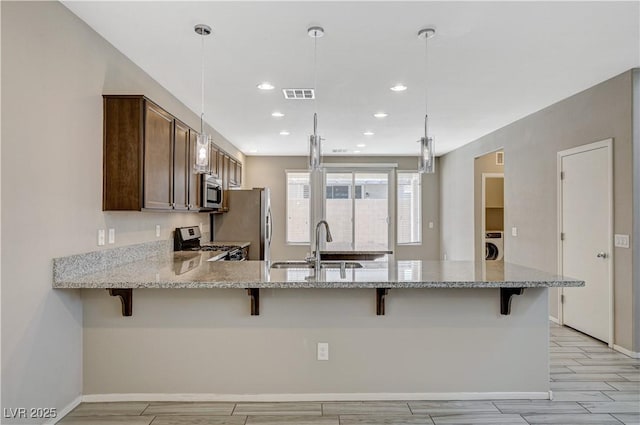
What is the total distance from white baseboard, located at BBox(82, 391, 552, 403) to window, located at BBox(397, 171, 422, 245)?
19.1 feet

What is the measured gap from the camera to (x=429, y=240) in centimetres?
849

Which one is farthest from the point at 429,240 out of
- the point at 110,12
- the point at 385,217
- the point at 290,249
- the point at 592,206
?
the point at 110,12

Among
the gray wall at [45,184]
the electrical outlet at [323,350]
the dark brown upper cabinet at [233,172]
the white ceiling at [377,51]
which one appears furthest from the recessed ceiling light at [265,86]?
the dark brown upper cabinet at [233,172]

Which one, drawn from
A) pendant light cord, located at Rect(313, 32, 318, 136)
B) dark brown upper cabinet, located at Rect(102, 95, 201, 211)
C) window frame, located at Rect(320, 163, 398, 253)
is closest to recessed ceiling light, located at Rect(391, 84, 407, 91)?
pendant light cord, located at Rect(313, 32, 318, 136)

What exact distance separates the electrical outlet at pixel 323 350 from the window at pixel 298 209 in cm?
568

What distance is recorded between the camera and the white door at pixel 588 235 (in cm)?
376

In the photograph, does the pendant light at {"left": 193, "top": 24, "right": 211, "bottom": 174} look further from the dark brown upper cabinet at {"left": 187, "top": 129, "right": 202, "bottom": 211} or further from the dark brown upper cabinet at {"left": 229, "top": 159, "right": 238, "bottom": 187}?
the dark brown upper cabinet at {"left": 229, "top": 159, "right": 238, "bottom": 187}

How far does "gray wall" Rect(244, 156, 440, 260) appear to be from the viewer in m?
8.27

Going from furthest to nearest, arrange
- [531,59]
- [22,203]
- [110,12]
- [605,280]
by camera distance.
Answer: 1. [605,280]
2. [531,59]
3. [110,12]
4. [22,203]

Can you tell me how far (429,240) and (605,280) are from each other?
4751 millimetres

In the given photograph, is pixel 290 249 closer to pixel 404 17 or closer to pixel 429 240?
pixel 429 240

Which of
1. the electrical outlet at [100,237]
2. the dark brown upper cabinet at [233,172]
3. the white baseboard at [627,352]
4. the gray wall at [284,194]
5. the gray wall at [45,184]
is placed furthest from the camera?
the gray wall at [284,194]

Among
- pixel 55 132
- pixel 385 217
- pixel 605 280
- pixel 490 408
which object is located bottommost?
pixel 490 408

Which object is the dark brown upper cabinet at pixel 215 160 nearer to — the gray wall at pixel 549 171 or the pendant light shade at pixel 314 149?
the pendant light shade at pixel 314 149
